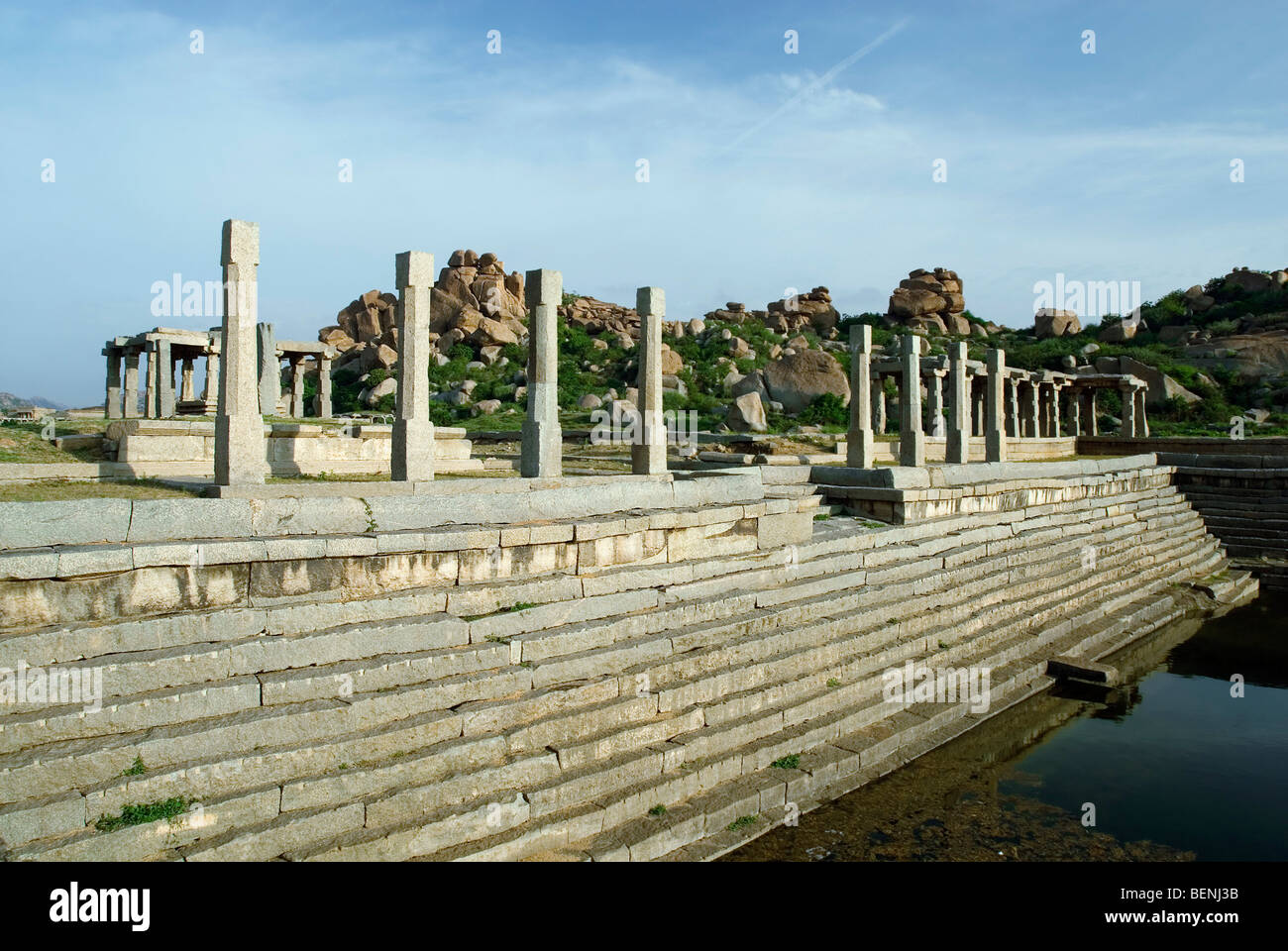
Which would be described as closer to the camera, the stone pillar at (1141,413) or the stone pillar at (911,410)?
the stone pillar at (911,410)

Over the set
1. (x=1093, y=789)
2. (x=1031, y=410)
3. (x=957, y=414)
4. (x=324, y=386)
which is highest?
(x=324, y=386)

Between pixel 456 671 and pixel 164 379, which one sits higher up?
pixel 164 379

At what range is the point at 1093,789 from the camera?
24.4ft

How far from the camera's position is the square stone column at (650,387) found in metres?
10.4

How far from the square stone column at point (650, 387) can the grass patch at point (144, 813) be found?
677 centimetres

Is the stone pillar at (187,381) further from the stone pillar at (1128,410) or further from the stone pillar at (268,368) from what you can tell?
the stone pillar at (1128,410)

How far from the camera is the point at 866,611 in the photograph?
9008 mm

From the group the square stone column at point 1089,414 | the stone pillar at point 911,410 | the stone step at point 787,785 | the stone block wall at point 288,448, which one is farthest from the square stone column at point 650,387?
the square stone column at point 1089,414

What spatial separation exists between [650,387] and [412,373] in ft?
10.3

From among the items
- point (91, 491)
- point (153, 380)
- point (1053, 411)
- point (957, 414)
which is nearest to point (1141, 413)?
point (1053, 411)

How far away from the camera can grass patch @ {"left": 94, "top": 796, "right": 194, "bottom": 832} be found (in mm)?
4133

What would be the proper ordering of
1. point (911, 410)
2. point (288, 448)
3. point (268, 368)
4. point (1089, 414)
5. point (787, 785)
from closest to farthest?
point (787, 785) → point (288, 448) → point (911, 410) → point (268, 368) → point (1089, 414)

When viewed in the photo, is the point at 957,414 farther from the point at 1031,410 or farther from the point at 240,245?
the point at 1031,410
